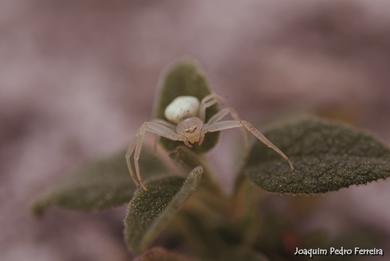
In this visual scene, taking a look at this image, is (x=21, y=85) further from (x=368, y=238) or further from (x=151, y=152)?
(x=368, y=238)

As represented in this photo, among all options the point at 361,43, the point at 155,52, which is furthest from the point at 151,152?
the point at 361,43

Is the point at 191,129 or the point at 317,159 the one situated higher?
the point at 191,129

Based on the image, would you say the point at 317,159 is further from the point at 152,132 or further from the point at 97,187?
the point at 97,187

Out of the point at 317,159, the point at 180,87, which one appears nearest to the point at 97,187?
the point at 180,87

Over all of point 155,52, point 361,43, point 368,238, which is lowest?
point 368,238

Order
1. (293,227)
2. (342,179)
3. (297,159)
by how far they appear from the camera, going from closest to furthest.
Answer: (342,179) < (297,159) < (293,227)

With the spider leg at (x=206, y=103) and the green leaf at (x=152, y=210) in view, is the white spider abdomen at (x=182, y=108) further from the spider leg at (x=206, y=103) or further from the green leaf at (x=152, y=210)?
the green leaf at (x=152, y=210)

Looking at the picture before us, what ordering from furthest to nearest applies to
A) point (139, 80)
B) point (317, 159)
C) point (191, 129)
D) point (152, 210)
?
point (139, 80), point (191, 129), point (317, 159), point (152, 210)
